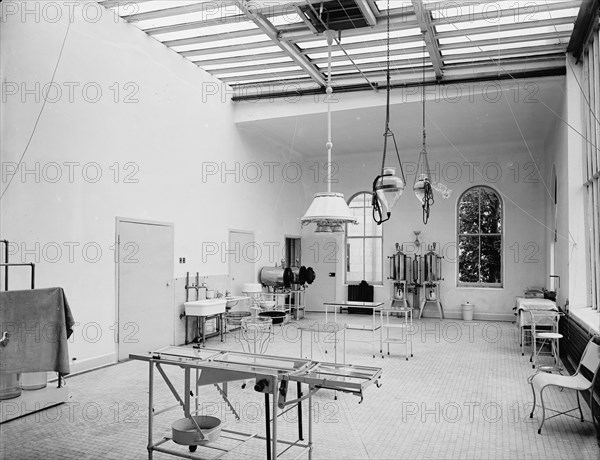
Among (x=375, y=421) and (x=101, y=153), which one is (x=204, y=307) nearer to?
(x=101, y=153)

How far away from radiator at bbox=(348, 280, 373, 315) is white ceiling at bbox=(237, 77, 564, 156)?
369cm

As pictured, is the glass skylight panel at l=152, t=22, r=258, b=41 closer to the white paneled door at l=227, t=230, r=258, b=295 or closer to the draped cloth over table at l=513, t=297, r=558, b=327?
the white paneled door at l=227, t=230, r=258, b=295

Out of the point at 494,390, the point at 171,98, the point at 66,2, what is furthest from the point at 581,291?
the point at 66,2

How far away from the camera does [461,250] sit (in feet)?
42.8

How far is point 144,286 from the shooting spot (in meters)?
7.89

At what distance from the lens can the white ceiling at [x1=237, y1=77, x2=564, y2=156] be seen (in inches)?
357

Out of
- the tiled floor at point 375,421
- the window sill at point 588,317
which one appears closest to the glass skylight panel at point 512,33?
the window sill at point 588,317

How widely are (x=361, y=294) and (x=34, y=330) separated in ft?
31.5

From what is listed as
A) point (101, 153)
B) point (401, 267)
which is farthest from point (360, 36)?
point (401, 267)

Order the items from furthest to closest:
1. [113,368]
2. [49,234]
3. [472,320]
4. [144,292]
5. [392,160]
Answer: [392,160]
[472,320]
[144,292]
[113,368]
[49,234]

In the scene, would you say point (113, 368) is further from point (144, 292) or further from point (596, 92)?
point (596, 92)

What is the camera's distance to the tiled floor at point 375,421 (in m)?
4.28

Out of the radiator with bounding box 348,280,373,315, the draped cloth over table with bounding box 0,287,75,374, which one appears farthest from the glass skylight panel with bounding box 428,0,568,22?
the radiator with bounding box 348,280,373,315

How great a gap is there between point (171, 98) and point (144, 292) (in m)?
3.30
